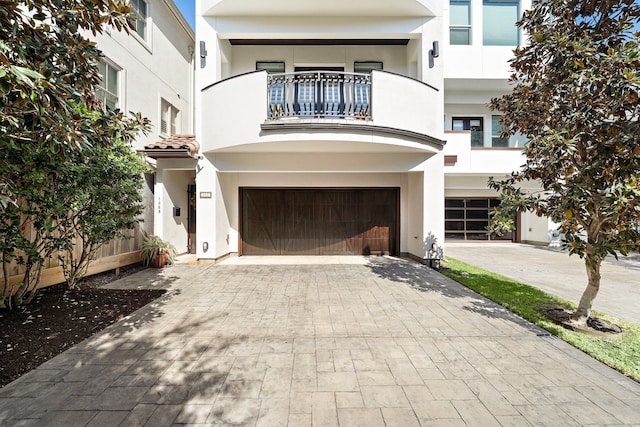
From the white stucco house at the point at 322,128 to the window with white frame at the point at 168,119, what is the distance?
2538 mm

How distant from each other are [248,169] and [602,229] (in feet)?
26.3

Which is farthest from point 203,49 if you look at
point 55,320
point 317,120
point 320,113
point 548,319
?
point 548,319

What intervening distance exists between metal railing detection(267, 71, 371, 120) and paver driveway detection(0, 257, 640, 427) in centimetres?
515

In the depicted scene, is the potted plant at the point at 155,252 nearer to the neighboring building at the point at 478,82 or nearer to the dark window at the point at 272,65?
the dark window at the point at 272,65

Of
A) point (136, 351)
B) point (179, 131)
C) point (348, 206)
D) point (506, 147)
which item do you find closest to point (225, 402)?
point (136, 351)

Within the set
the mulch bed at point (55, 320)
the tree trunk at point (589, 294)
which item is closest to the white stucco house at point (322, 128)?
the mulch bed at point (55, 320)

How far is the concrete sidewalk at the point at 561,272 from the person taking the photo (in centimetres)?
557

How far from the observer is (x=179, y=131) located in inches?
469

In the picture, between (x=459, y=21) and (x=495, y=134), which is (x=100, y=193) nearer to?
(x=459, y=21)

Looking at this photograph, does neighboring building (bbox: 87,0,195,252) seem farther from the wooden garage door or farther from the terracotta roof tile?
the wooden garage door

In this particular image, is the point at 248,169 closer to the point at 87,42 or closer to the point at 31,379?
the point at 87,42

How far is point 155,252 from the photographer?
8.43 metres

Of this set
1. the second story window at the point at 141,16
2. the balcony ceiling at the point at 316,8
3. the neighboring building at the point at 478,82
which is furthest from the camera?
the neighboring building at the point at 478,82

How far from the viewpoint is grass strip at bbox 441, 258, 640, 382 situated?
134 inches
